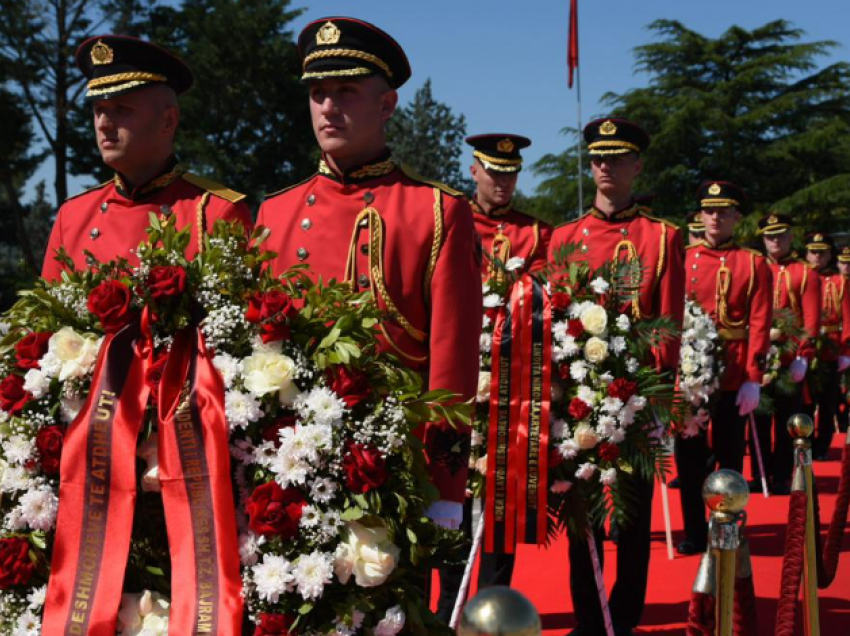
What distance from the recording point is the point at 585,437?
453 centimetres

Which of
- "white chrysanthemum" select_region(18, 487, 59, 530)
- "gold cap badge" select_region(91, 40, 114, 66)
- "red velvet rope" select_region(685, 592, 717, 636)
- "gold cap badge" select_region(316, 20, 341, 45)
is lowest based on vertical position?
"red velvet rope" select_region(685, 592, 717, 636)

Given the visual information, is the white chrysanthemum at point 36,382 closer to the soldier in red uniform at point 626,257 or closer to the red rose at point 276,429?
the red rose at point 276,429

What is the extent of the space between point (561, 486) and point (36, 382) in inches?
108

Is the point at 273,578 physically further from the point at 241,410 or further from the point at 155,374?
the point at 155,374

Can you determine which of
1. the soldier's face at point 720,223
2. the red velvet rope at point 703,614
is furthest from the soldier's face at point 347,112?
the soldier's face at point 720,223

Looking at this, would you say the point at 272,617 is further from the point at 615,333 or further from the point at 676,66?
the point at 676,66

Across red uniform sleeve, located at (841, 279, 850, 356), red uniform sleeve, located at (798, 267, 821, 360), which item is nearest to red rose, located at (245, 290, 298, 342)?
red uniform sleeve, located at (798, 267, 821, 360)

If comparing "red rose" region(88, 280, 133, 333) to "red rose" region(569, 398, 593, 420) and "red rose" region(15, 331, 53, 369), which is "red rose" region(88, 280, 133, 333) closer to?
"red rose" region(15, 331, 53, 369)

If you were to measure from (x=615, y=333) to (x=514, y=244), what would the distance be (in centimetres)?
194

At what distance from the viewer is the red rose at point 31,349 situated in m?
2.46

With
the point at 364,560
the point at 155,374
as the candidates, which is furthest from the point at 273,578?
the point at 155,374

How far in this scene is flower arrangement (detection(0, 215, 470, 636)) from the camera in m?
2.31

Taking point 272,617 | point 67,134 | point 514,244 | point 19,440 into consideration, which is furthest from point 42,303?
point 67,134

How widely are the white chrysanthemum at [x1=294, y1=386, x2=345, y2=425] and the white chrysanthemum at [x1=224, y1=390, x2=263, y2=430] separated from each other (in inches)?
3.7
